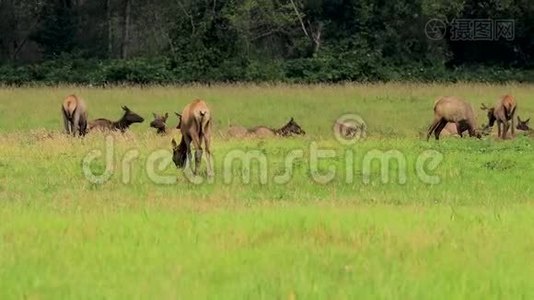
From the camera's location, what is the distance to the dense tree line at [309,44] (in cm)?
3781

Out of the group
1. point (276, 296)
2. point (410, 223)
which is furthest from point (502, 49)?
point (276, 296)

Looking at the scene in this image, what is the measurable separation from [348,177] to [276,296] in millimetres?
6945

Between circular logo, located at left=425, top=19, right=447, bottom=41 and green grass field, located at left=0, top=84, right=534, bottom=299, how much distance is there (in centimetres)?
2270

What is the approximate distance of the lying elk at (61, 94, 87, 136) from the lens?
19.2 m

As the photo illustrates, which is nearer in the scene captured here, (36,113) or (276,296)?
(276,296)

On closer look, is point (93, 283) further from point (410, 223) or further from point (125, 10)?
point (125, 10)

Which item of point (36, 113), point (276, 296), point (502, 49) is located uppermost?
point (502, 49)

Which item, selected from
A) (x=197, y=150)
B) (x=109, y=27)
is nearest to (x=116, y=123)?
(x=197, y=150)

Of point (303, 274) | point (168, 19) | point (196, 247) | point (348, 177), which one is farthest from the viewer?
point (168, 19)

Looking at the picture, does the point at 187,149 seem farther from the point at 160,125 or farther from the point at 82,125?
the point at 160,125

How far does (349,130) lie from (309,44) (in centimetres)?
2473

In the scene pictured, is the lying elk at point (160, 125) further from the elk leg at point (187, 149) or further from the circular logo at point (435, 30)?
the circular logo at point (435, 30)

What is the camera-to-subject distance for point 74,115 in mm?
19234

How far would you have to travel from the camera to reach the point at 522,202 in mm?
10648
